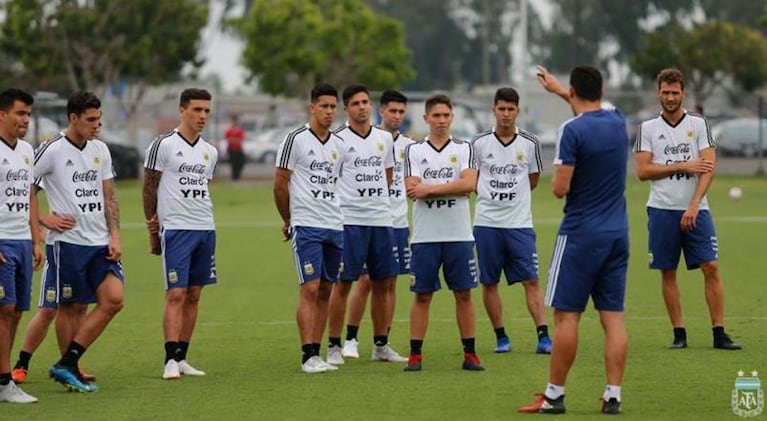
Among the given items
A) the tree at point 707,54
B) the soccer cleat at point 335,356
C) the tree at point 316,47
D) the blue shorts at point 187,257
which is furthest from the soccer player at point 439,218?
the tree at point 707,54

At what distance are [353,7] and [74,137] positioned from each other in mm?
53859

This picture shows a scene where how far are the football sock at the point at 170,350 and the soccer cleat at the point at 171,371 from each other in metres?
0.03

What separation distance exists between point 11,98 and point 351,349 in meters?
3.81

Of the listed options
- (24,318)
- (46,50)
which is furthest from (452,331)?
(46,50)

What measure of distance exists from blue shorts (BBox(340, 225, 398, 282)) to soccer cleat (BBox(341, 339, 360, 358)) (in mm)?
639

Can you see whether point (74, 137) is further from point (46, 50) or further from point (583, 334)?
point (46, 50)

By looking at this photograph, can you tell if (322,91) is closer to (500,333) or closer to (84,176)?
(84,176)

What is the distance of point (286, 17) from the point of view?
61.0 meters

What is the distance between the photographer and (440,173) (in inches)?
489

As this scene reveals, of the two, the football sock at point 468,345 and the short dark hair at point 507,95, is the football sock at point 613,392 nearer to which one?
the football sock at point 468,345

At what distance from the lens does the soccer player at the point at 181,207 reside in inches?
476

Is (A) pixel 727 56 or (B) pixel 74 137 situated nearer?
(B) pixel 74 137

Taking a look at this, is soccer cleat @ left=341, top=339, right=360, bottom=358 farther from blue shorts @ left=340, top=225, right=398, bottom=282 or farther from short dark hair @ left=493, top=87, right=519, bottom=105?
short dark hair @ left=493, top=87, right=519, bottom=105

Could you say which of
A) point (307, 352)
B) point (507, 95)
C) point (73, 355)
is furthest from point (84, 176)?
point (507, 95)
